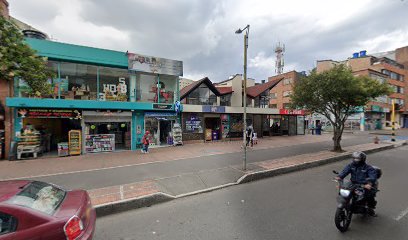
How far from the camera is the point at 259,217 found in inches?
166

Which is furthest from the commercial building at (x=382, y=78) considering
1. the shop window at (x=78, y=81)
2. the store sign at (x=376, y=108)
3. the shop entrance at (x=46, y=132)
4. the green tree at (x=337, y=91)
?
the shop entrance at (x=46, y=132)

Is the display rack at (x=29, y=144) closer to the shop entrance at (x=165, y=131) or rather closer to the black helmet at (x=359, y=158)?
the shop entrance at (x=165, y=131)

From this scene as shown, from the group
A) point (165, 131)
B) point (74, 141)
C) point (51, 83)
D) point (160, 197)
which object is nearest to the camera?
point (160, 197)

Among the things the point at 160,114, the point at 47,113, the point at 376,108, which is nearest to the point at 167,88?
the point at 160,114

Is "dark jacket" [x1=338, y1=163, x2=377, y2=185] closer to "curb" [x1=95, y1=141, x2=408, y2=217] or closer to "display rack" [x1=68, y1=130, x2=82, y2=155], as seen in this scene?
"curb" [x1=95, y1=141, x2=408, y2=217]

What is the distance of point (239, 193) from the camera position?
5.71m

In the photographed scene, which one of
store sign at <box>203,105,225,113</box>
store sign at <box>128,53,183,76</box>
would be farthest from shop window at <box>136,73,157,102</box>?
store sign at <box>203,105,225,113</box>

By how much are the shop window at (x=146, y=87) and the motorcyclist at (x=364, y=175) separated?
1300 cm

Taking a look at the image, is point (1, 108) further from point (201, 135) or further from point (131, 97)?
point (201, 135)

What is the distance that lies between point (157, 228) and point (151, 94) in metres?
12.1

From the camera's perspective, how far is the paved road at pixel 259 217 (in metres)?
3.61

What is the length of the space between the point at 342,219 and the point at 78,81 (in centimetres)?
1480

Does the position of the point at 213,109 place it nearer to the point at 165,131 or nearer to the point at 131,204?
the point at 165,131

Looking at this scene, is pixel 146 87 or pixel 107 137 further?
pixel 146 87
